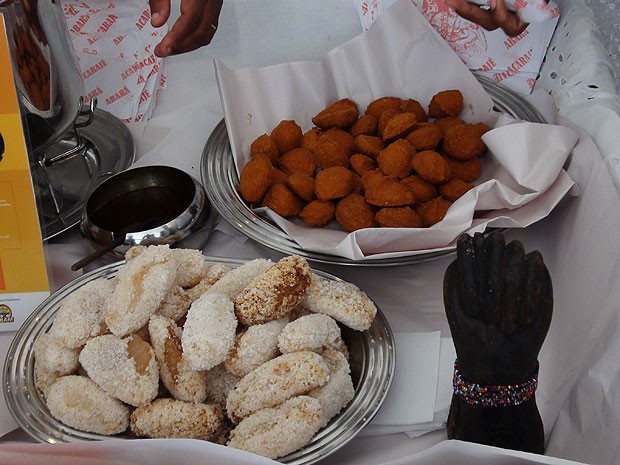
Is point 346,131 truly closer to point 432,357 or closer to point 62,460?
point 432,357

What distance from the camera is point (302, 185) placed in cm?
101

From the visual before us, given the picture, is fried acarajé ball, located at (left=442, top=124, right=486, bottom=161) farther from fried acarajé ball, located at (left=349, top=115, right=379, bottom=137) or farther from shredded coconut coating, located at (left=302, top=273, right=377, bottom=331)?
shredded coconut coating, located at (left=302, top=273, right=377, bottom=331)

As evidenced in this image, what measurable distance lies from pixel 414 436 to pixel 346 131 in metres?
0.56

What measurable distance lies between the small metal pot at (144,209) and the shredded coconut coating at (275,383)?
0.29 meters

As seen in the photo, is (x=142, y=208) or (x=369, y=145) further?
(x=369, y=145)

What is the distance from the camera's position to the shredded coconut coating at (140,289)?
710mm

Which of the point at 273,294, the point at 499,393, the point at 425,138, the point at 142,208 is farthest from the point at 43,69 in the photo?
the point at 499,393

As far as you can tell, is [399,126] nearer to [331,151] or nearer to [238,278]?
[331,151]

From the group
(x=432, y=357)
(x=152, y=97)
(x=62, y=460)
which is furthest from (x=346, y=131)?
(x=62, y=460)

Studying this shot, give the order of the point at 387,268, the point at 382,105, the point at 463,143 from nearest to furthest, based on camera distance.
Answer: the point at 387,268 → the point at 463,143 → the point at 382,105

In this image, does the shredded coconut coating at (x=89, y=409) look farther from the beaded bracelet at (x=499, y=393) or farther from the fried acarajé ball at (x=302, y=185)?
the fried acarajé ball at (x=302, y=185)

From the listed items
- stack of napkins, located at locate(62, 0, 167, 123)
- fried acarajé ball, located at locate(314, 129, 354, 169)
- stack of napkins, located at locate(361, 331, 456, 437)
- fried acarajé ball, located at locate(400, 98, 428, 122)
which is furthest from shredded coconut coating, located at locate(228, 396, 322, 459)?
stack of napkins, located at locate(62, 0, 167, 123)

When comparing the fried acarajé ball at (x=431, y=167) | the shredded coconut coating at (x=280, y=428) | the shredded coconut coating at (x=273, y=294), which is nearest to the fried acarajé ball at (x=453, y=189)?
the fried acarajé ball at (x=431, y=167)

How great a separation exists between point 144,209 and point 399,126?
387 mm
